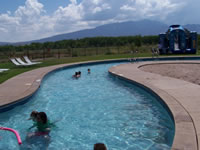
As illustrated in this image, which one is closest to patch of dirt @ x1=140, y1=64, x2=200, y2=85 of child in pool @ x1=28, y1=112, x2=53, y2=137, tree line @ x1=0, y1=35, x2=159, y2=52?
child in pool @ x1=28, y1=112, x2=53, y2=137

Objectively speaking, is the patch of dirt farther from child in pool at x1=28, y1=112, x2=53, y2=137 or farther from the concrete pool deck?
child in pool at x1=28, y1=112, x2=53, y2=137

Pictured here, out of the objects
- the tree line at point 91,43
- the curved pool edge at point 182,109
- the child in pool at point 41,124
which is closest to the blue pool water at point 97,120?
the child in pool at point 41,124

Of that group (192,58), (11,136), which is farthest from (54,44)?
(11,136)

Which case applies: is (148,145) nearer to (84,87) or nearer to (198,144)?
(198,144)

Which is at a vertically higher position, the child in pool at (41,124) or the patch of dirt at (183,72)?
the patch of dirt at (183,72)

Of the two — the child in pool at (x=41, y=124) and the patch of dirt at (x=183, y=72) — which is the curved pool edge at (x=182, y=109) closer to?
the patch of dirt at (x=183, y=72)

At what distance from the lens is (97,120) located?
5957mm

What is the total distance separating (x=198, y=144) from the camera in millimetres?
3338

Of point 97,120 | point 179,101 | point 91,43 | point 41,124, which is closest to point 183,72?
point 179,101

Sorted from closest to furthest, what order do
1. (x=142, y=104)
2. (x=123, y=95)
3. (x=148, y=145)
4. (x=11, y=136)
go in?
(x=148, y=145) → (x=11, y=136) → (x=142, y=104) → (x=123, y=95)

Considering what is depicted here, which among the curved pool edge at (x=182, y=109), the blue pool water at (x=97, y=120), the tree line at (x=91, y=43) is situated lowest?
the blue pool water at (x=97, y=120)

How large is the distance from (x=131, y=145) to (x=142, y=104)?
2.61m

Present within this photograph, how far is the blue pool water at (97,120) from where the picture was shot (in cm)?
461

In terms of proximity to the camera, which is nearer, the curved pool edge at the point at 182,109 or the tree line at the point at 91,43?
the curved pool edge at the point at 182,109
